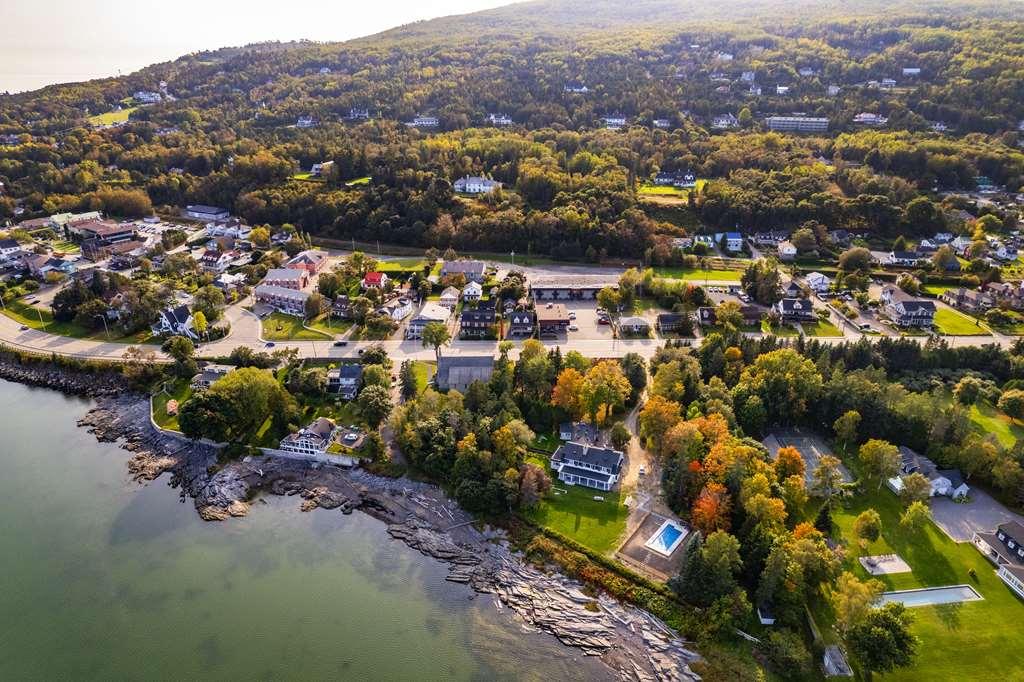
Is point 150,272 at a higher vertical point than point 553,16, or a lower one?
lower

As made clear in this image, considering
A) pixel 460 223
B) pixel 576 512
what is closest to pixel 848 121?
pixel 460 223

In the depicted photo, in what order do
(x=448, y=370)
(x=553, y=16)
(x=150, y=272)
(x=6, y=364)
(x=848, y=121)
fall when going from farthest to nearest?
Answer: (x=553, y=16) < (x=848, y=121) < (x=150, y=272) < (x=6, y=364) < (x=448, y=370)

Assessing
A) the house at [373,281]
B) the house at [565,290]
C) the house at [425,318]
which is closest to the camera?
the house at [425,318]

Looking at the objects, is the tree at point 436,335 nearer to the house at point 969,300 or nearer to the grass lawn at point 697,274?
the grass lawn at point 697,274

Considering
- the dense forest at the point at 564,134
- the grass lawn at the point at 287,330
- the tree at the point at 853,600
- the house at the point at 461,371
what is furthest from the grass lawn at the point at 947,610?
the grass lawn at the point at 287,330

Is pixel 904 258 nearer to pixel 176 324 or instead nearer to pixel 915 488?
pixel 915 488

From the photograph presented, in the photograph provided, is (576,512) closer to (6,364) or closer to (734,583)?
(734,583)
